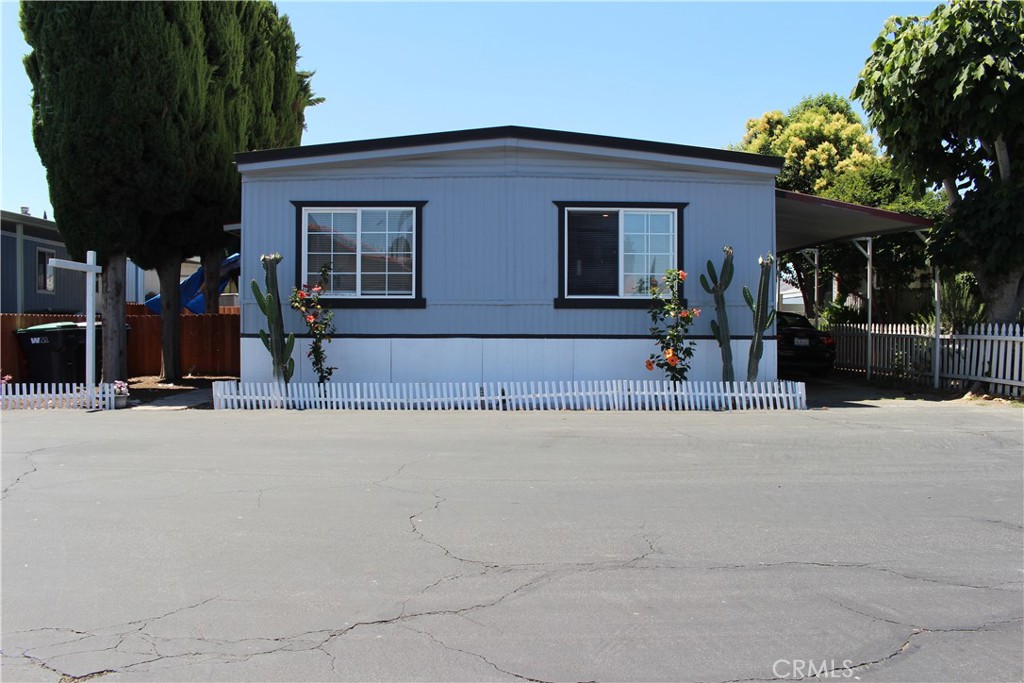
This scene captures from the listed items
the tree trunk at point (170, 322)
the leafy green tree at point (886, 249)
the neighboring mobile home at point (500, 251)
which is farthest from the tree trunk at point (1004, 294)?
the tree trunk at point (170, 322)

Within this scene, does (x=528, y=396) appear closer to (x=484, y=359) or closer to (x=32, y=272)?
(x=484, y=359)

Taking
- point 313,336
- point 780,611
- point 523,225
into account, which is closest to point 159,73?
point 313,336

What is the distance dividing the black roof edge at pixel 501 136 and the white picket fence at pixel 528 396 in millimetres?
3897

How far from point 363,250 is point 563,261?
3.47m

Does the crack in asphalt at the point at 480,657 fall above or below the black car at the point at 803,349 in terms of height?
below

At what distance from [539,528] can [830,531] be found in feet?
6.86

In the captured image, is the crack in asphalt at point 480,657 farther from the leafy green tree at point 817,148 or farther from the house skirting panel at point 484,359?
the leafy green tree at point 817,148

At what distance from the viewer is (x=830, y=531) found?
564cm

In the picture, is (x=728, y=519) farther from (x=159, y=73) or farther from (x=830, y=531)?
(x=159, y=73)

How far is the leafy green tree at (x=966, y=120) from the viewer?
42.5 ft

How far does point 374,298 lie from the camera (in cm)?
1355

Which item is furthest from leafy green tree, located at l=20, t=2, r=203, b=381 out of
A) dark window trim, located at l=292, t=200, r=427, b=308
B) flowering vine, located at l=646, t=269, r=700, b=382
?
flowering vine, located at l=646, t=269, r=700, b=382

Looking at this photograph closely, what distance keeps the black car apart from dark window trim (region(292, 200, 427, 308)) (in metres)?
8.09

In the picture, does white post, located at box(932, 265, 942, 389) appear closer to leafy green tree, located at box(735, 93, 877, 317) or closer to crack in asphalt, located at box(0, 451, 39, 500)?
leafy green tree, located at box(735, 93, 877, 317)
